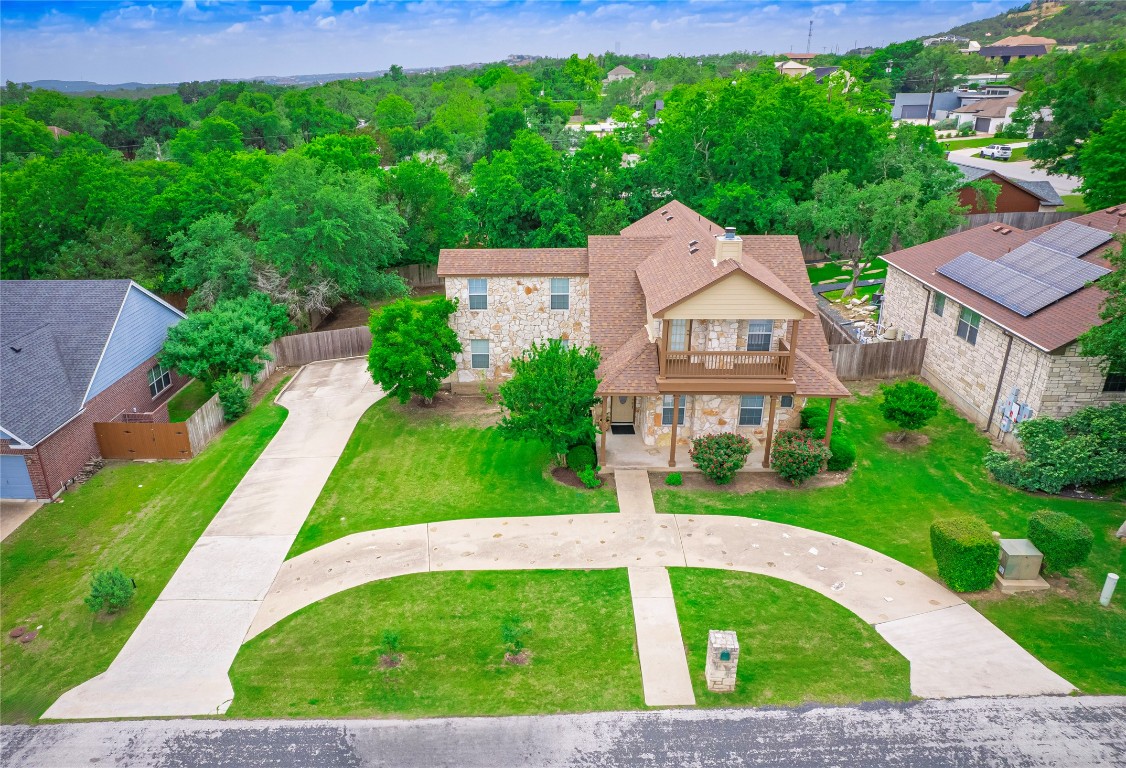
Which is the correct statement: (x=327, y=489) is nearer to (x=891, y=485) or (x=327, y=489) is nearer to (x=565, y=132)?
(x=891, y=485)

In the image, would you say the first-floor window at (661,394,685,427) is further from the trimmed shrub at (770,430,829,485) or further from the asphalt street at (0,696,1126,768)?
the asphalt street at (0,696,1126,768)

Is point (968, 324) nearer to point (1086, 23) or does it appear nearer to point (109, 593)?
point (109, 593)

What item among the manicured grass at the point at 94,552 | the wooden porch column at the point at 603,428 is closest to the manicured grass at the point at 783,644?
the wooden porch column at the point at 603,428

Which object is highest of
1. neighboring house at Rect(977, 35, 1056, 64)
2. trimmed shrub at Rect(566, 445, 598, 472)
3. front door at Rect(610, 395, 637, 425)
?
neighboring house at Rect(977, 35, 1056, 64)

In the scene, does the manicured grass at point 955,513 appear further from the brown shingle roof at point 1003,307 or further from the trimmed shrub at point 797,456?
the brown shingle roof at point 1003,307

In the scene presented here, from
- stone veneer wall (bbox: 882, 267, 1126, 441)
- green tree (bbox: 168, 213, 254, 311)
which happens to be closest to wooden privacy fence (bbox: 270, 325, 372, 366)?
green tree (bbox: 168, 213, 254, 311)

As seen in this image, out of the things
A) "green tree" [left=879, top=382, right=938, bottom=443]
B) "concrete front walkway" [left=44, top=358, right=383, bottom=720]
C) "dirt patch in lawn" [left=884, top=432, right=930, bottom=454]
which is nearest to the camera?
"concrete front walkway" [left=44, top=358, right=383, bottom=720]

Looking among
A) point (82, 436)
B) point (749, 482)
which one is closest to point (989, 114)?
point (749, 482)
